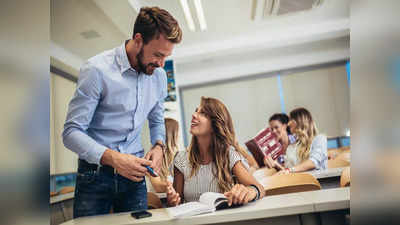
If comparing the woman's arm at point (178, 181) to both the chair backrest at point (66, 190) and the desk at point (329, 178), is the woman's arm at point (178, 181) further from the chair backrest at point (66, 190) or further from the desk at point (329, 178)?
the desk at point (329, 178)

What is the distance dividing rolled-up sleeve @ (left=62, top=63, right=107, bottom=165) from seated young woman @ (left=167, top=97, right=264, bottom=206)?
15.1 inches

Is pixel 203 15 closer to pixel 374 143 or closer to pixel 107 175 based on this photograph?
pixel 107 175

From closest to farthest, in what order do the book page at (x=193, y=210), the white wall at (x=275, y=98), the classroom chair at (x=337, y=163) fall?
the book page at (x=193, y=210) → the white wall at (x=275, y=98) → the classroom chair at (x=337, y=163)

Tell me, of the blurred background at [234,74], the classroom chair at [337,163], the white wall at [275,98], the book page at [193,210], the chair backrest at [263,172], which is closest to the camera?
the blurred background at [234,74]

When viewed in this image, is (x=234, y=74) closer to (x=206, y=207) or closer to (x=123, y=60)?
(x=123, y=60)

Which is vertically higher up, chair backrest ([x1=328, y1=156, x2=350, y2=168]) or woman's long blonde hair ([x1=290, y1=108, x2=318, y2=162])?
woman's long blonde hair ([x1=290, y1=108, x2=318, y2=162])

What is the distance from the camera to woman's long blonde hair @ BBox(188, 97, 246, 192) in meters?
1.36

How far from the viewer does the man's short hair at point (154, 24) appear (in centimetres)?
126

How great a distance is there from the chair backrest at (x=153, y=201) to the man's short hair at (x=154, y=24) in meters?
0.70

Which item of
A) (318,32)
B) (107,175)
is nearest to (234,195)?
(107,175)

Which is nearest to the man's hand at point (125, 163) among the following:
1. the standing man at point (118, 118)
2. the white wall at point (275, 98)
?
the standing man at point (118, 118)

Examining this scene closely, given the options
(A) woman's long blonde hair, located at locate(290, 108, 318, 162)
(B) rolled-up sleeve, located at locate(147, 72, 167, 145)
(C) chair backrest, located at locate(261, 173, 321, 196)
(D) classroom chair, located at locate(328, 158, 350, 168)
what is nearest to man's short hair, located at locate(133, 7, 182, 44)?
(B) rolled-up sleeve, located at locate(147, 72, 167, 145)

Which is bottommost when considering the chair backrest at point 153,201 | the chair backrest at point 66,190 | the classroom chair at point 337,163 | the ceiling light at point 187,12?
the chair backrest at point 153,201

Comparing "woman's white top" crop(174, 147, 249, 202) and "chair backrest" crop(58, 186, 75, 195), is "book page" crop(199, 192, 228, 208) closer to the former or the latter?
"woman's white top" crop(174, 147, 249, 202)
